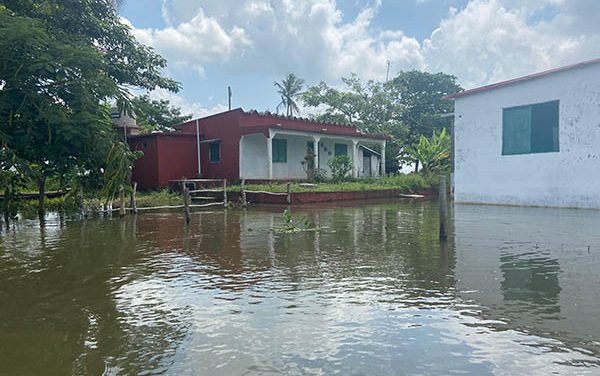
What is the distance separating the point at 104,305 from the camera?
5895 mm

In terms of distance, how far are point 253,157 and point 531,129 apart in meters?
13.1

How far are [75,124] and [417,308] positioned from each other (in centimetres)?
738

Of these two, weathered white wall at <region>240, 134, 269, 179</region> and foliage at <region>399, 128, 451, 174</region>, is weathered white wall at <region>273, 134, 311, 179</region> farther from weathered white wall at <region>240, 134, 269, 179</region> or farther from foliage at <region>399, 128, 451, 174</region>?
foliage at <region>399, 128, 451, 174</region>

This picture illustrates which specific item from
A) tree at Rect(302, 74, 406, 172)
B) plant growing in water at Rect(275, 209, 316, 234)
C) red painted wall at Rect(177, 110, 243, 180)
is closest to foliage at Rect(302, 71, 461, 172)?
tree at Rect(302, 74, 406, 172)

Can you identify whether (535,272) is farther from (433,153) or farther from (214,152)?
(433,153)

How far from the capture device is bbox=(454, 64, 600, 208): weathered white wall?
51.7ft

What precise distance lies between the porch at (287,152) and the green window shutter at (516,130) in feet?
31.2

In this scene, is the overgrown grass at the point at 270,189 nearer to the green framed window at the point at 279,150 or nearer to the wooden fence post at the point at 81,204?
the wooden fence post at the point at 81,204

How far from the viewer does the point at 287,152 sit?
25.9 m

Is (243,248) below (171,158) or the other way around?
below

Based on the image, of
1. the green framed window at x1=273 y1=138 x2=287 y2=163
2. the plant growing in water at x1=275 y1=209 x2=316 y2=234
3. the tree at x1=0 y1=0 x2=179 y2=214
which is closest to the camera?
the tree at x1=0 y1=0 x2=179 y2=214

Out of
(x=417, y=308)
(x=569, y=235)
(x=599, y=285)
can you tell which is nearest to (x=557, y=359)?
(x=417, y=308)

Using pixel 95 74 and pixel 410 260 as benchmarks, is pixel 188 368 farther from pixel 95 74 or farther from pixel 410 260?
pixel 95 74

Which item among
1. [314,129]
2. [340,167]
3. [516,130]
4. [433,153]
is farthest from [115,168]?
[433,153]
